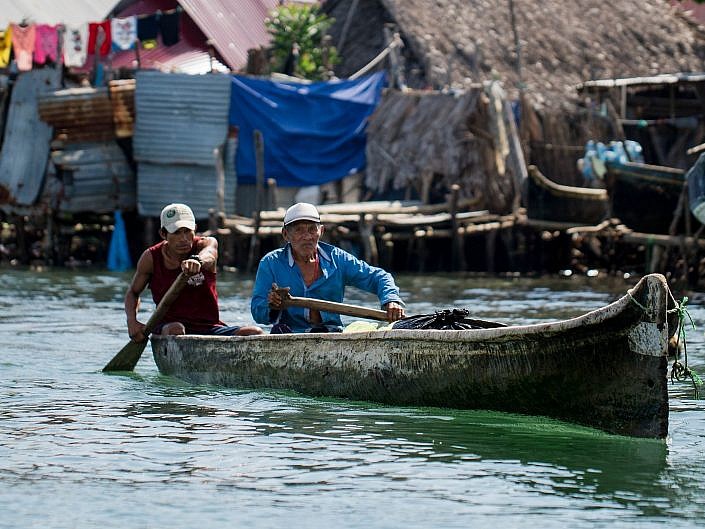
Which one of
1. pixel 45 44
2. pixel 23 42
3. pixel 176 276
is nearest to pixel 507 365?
pixel 176 276

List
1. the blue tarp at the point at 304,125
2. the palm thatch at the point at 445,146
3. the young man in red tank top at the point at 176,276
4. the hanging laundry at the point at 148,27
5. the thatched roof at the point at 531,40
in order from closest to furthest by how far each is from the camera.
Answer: the young man in red tank top at the point at 176,276
the palm thatch at the point at 445,146
the blue tarp at the point at 304,125
the hanging laundry at the point at 148,27
the thatched roof at the point at 531,40

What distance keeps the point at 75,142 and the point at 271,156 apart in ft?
10.3

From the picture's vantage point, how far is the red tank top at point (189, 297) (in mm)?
9617

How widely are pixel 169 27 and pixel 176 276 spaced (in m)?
15.0

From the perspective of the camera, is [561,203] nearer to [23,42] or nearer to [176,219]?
[23,42]

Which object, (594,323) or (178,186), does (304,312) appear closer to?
(594,323)

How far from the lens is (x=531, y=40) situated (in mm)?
26531

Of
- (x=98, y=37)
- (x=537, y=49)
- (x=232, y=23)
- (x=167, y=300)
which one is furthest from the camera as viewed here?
(x=232, y=23)

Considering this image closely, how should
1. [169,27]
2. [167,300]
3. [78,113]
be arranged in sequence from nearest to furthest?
1. [167,300]
2. [78,113]
3. [169,27]

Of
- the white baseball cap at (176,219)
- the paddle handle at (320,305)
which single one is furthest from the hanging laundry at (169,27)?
the paddle handle at (320,305)

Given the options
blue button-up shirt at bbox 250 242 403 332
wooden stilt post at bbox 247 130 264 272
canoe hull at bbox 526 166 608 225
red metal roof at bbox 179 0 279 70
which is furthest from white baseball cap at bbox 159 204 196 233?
red metal roof at bbox 179 0 279 70

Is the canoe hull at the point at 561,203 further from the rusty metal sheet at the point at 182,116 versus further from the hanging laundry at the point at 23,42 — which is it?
the hanging laundry at the point at 23,42

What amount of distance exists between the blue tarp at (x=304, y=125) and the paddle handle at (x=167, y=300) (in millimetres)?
13679

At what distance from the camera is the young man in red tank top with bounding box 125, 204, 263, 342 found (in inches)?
368
